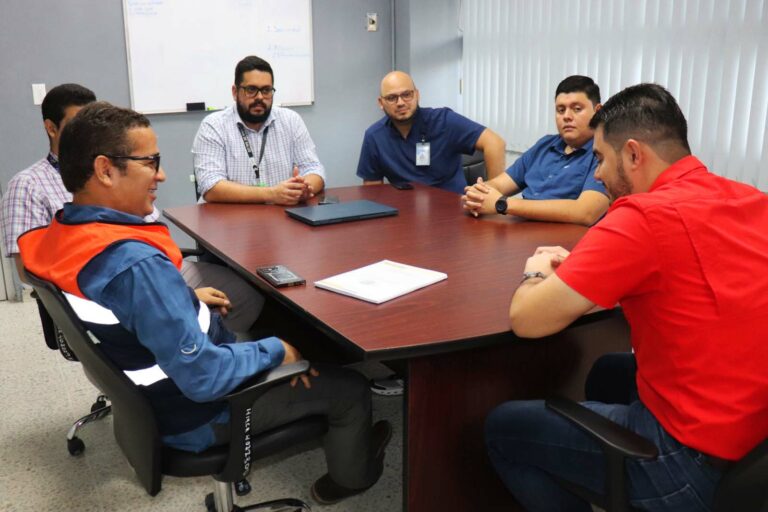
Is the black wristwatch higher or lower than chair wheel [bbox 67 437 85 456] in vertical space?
higher

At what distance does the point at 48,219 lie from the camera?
91.3 inches

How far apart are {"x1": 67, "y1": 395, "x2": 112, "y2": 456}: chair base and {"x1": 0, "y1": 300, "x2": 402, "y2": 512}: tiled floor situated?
1.1 inches

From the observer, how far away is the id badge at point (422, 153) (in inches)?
133

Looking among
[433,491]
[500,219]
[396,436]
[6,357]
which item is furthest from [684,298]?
[6,357]

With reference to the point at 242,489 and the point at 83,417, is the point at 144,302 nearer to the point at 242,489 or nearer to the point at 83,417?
the point at 242,489

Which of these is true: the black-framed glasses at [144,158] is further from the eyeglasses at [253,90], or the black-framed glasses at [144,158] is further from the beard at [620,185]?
the eyeglasses at [253,90]

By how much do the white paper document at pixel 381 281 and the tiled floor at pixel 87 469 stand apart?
0.73 meters

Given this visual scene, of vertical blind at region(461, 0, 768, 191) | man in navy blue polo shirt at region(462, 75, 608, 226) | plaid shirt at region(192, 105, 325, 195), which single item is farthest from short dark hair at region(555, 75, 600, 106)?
plaid shirt at region(192, 105, 325, 195)

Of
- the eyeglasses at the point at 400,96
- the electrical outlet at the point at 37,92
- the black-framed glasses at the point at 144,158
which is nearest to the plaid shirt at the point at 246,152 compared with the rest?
the eyeglasses at the point at 400,96

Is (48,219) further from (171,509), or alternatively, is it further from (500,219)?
(500,219)

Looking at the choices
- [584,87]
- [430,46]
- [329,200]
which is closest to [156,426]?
[329,200]

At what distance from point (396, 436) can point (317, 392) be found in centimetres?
94

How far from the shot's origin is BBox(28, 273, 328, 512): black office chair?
4.27ft

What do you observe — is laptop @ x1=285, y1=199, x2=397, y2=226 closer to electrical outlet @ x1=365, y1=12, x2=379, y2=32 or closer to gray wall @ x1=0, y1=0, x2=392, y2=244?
gray wall @ x1=0, y1=0, x2=392, y2=244
